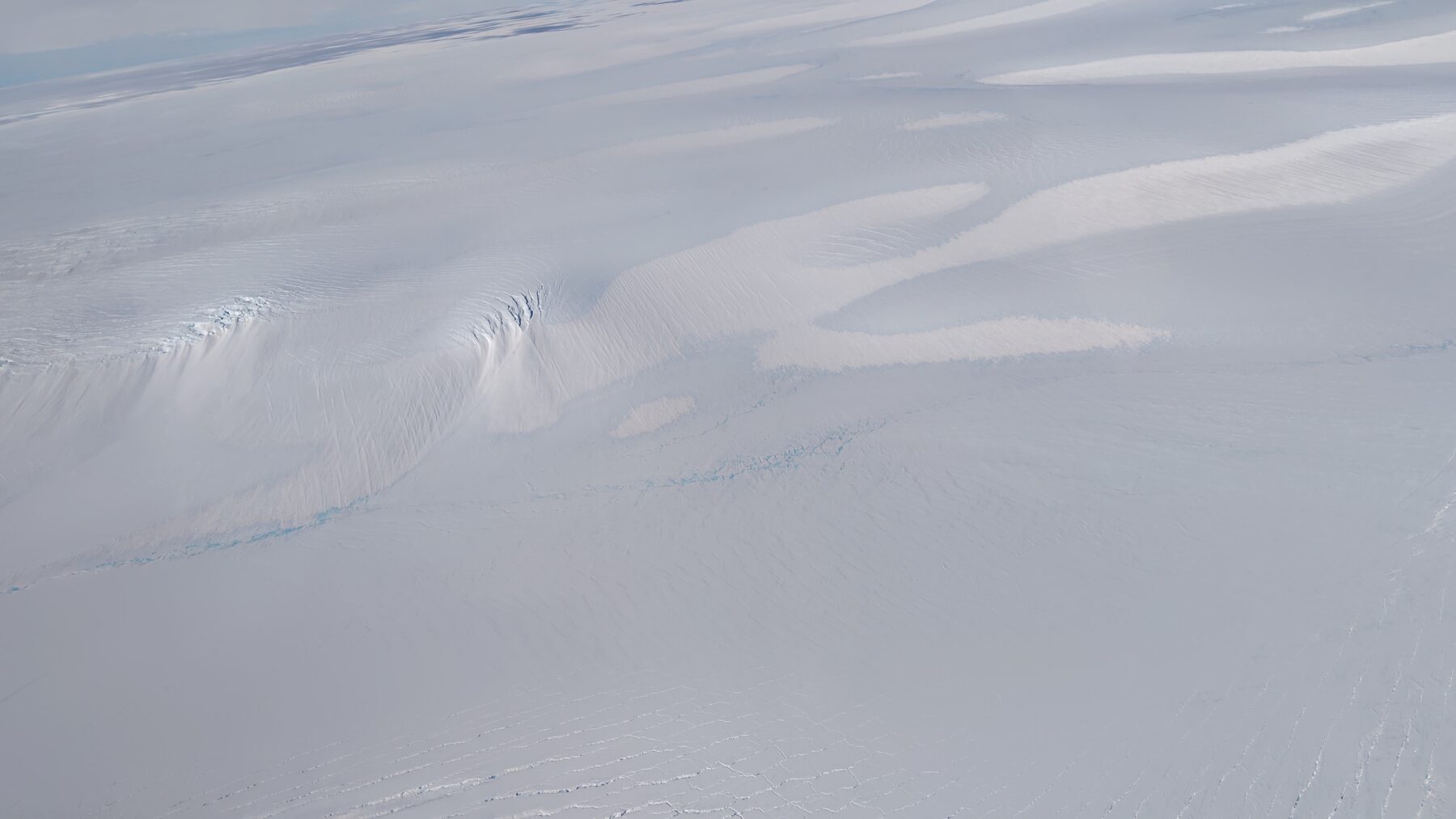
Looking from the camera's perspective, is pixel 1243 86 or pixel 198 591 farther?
pixel 1243 86

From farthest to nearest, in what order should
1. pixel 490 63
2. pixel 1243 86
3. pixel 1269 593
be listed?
pixel 490 63 → pixel 1243 86 → pixel 1269 593

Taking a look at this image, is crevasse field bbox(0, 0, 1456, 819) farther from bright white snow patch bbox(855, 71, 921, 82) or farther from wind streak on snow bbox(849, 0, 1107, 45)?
wind streak on snow bbox(849, 0, 1107, 45)

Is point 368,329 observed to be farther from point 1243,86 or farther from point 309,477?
point 1243,86

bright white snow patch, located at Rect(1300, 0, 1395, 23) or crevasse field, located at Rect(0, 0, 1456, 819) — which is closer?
crevasse field, located at Rect(0, 0, 1456, 819)

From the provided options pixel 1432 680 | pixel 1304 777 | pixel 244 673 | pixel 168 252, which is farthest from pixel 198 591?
pixel 1432 680

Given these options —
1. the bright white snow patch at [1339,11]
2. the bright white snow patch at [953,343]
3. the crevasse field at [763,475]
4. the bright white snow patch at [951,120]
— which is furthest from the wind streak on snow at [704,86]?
the bright white snow patch at [1339,11]

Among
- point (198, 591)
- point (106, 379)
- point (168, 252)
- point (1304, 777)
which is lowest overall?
point (1304, 777)

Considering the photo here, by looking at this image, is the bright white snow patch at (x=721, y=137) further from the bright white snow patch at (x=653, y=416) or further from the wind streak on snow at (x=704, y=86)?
A: the bright white snow patch at (x=653, y=416)

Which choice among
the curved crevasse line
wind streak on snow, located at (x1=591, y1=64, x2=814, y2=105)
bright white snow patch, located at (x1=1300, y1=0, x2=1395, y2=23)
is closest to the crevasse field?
the curved crevasse line
